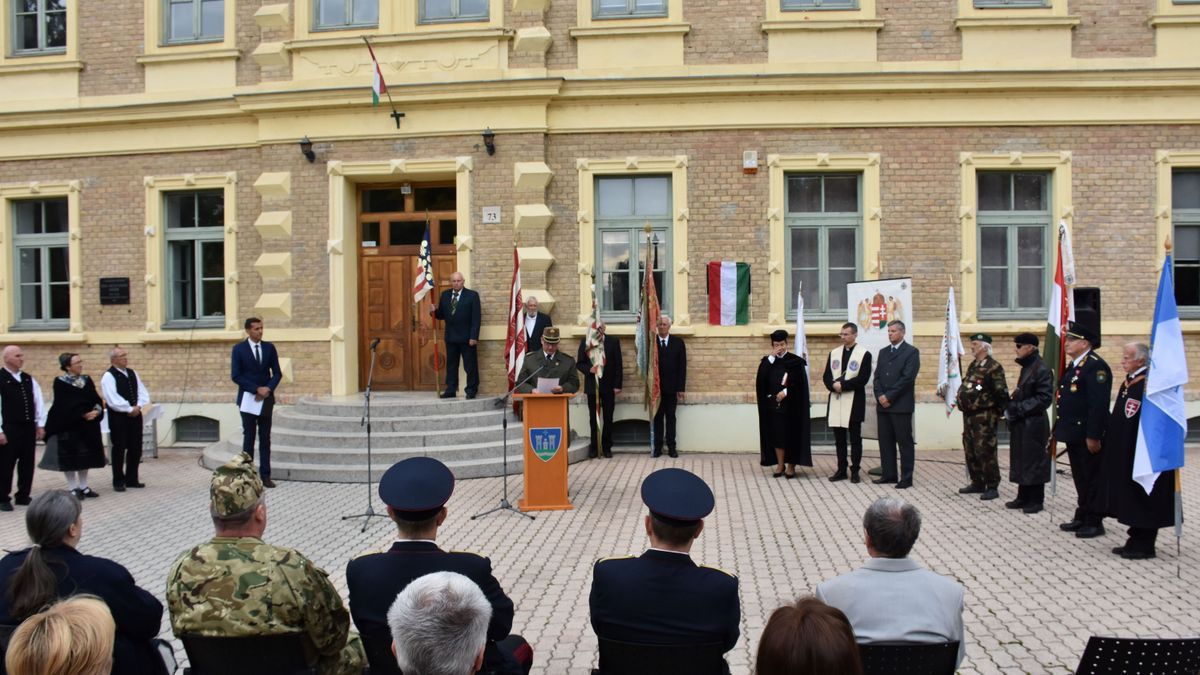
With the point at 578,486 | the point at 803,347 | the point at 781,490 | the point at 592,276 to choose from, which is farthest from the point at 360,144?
the point at 781,490

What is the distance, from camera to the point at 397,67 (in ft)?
41.2

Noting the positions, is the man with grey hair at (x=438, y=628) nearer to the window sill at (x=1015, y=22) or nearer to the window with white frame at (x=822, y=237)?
the window with white frame at (x=822, y=237)

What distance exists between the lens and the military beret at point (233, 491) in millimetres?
3244

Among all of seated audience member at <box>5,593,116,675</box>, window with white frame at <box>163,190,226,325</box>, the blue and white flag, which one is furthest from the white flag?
window with white frame at <box>163,190,226,325</box>

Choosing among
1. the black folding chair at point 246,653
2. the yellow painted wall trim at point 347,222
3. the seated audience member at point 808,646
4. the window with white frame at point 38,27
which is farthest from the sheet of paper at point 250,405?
the seated audience member at point 808,646

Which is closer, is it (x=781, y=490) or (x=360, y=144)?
(x=781, y=490)

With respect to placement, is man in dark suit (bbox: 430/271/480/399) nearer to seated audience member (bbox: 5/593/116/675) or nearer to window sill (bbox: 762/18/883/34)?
window sill (bbox: 762/18/883/34)

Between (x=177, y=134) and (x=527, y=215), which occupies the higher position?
(x=177, y=134)

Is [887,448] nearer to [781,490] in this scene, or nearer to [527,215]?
[781,490]

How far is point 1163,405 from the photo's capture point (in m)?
6.59

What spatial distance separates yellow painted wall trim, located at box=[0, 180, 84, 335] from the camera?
13.6 m

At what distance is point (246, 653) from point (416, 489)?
32.5 inches

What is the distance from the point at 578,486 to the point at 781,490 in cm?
232

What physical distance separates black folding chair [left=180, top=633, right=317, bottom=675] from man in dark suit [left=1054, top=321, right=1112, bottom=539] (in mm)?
6780
